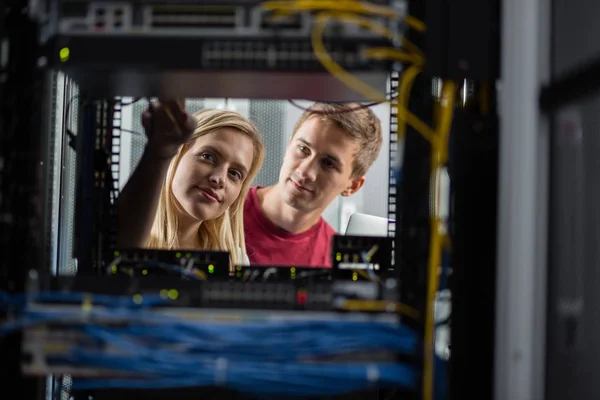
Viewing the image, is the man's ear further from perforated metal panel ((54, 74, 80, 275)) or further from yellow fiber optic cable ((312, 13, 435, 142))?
perforated metal panel ((54, 74, 80, 275))

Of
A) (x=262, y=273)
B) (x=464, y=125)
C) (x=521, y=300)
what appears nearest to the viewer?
(x=521, y=300)

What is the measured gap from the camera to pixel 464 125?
1015 mm

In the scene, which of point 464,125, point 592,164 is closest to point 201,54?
point 464,125

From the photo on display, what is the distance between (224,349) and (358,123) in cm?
89

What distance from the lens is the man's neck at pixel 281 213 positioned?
1679mm

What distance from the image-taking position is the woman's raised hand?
1482 millimetres

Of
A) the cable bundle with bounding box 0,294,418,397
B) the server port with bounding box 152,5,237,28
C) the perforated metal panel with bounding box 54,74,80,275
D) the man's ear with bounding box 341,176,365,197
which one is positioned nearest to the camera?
the cable bundle with bounding box 0,294,418,397

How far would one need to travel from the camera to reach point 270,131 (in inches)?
65.2

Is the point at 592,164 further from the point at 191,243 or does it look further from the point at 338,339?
the point at 191,243

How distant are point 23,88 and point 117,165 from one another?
463 mm

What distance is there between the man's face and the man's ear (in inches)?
0.6

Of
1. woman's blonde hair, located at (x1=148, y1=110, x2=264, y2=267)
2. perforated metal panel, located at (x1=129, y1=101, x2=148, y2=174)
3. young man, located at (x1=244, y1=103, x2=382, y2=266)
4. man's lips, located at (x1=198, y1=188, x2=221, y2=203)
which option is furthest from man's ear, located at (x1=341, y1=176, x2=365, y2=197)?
perforated metal panel, located at (x1=129, y1=101, x2=148, y2=174)

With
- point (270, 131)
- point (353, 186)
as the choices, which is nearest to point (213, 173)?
point (270, 131)

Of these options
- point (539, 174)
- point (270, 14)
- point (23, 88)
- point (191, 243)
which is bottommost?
point (191, 243)
